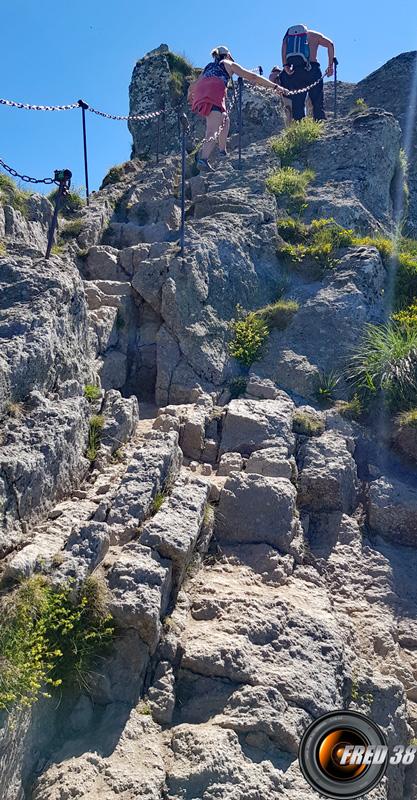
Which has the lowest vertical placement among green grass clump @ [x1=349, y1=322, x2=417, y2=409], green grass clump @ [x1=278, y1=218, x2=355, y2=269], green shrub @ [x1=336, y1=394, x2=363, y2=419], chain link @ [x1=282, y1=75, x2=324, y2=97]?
green shrub @ [x1=336, y1=394, x2=363, y2=419]

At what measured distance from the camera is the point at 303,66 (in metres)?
15.6

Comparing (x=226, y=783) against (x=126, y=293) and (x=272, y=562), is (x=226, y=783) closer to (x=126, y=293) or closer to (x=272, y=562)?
(x=272, y=562)

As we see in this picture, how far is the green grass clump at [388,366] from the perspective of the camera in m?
8.96

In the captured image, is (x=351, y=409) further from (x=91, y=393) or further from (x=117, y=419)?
(x=91, y=393)

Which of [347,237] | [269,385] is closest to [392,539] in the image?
[269,385]

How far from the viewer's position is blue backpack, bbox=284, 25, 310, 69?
600 inches

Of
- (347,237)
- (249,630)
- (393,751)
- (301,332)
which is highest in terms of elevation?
(347,237)

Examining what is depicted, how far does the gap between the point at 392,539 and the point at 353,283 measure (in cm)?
424

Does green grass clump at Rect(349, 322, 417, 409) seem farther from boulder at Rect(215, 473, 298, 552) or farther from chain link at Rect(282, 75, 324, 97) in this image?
chain link at Rect(282, 75, 324, 97)

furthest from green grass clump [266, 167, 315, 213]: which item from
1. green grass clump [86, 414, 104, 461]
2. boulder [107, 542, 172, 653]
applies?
boulder [107, 542, 172, 653]

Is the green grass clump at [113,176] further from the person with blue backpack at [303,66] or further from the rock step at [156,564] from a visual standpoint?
the rock step at [156,564]

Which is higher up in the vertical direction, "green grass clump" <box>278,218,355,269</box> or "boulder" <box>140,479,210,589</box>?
"green grass clump" <box>278,218,355,269</box>

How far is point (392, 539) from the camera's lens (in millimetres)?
7758

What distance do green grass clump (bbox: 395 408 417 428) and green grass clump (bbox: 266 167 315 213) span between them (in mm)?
5028
